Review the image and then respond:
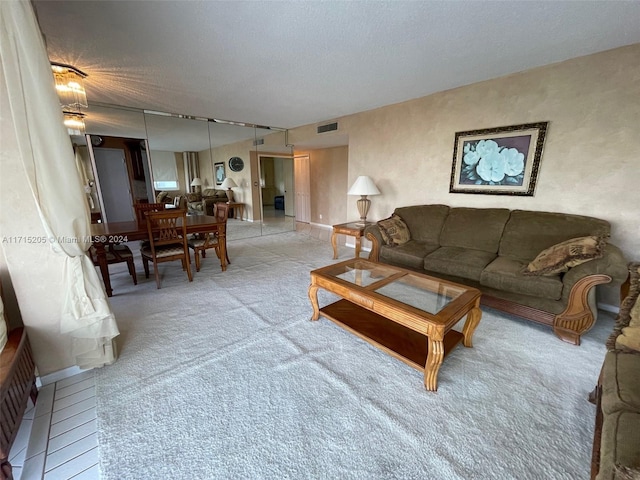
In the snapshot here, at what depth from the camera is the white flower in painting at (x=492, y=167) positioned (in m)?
3.11

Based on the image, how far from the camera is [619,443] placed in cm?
88

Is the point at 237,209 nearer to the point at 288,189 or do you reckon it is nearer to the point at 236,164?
the point at 236,164

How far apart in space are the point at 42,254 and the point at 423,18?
304cm

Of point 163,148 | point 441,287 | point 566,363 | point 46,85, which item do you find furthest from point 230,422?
point 163,148

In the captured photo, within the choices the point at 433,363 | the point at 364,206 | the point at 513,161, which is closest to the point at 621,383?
the point at 433,363

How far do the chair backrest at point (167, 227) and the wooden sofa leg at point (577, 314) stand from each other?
12.7 ft

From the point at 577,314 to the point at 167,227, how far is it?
4.08 meters

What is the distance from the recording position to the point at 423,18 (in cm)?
193

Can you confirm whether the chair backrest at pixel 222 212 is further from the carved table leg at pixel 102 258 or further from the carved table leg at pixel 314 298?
the carved table leg at pixel 314 298

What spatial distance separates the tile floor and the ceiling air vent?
15.9 ft

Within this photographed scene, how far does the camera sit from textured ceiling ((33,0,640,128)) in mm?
1825

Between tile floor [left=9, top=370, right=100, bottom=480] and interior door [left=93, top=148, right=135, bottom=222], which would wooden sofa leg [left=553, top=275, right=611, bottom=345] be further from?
interior door [left=93, top=148, right=135, bottom=222]

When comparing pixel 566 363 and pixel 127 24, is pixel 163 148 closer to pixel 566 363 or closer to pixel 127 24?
pixel 127 24

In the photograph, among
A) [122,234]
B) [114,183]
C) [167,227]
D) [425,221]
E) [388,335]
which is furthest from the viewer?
[114,183]
